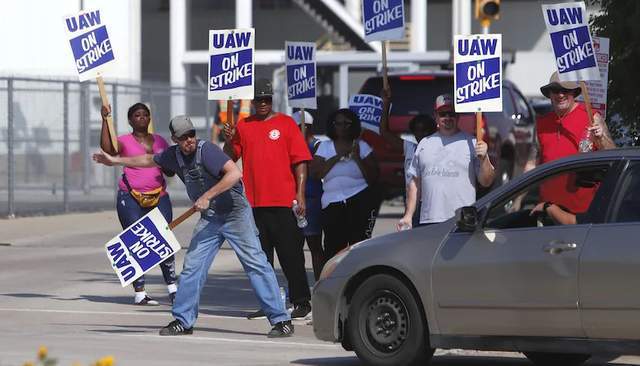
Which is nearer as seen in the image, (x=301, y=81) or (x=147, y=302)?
(x=147, y=302)

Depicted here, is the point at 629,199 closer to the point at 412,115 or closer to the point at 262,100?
the point at 262,100

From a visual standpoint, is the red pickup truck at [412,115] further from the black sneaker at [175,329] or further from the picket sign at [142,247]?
the black sneaker at [175,329]

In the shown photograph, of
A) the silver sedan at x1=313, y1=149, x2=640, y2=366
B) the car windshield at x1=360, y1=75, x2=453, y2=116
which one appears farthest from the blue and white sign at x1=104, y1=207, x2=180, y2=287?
the car windshield at x1=360, y1=75, x2=453, y2=116

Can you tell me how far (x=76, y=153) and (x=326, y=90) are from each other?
5.42 metres

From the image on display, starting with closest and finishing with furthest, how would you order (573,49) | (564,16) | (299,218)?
(573,49)
(564,16)
(299,218)

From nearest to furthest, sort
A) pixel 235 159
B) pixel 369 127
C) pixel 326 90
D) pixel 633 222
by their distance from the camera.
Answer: pixel 633 222
pixel 235 159
pixel 369 127
pixel 326 90

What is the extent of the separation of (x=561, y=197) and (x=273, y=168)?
2825 millimetres

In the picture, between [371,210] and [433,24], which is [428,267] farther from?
[433,24]

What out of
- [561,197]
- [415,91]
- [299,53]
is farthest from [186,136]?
[415,91]

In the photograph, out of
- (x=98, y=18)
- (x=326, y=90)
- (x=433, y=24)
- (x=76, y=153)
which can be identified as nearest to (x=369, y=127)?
(x=98, y=18)

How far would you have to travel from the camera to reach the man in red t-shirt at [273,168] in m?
13.3

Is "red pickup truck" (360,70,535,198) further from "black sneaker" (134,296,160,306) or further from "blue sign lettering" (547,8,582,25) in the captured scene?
"blue sign lettering" (547,8,582,25)

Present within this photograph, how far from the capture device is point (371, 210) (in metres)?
14.0

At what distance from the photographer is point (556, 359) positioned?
1122cm
